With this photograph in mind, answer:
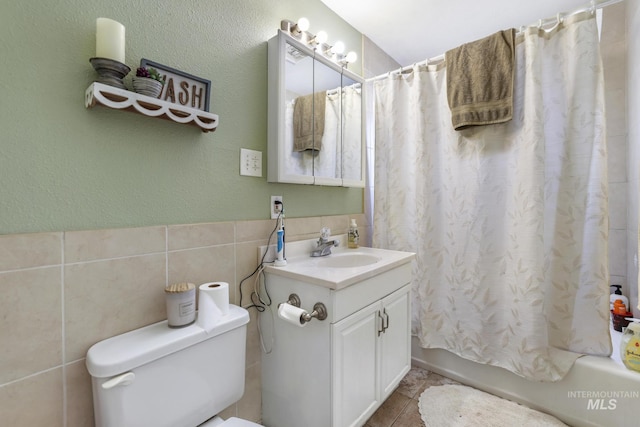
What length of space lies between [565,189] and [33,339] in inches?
85.5

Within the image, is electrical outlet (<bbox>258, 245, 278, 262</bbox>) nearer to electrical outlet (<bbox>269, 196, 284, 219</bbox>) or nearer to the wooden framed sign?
electrical outlet (<bbox>269, 196, 284, 219</bbox>)

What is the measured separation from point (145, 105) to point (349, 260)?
1.21 meters

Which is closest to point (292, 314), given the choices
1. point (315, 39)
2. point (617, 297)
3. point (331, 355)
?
point (331, 355)

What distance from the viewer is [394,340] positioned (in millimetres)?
1440

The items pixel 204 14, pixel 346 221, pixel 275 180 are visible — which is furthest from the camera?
pixel 346 221

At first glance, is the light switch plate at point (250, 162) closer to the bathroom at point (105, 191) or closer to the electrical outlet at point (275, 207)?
the bathroom at point (105, 191)

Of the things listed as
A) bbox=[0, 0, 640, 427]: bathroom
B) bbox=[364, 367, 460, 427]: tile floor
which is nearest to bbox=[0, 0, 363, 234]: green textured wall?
bbox=[0, 0, 640, 427]: bathroom

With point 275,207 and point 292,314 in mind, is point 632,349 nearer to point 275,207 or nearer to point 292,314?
point 292,314

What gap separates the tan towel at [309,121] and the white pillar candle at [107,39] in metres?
0.76

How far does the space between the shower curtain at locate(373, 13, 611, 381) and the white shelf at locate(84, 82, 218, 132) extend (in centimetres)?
132

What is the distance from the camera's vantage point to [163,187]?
1024 mm

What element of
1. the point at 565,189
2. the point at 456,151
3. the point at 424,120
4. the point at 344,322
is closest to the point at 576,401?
the point at 565,189

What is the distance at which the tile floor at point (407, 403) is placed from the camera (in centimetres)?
142

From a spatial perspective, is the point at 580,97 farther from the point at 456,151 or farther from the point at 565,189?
the point at 456,151
